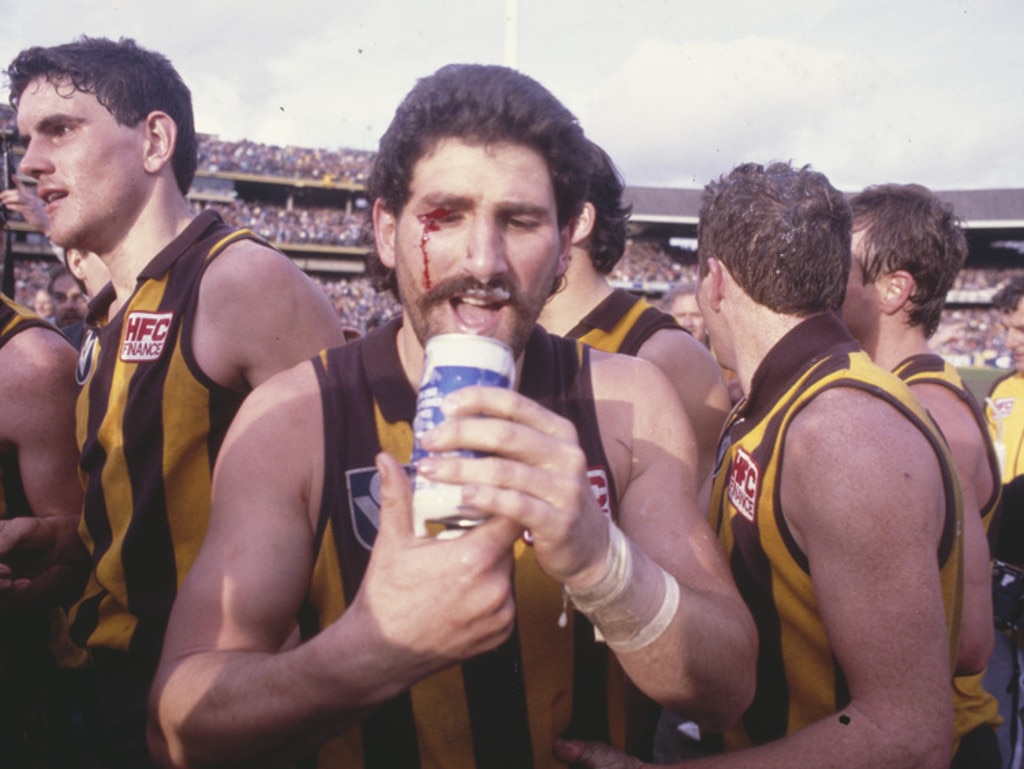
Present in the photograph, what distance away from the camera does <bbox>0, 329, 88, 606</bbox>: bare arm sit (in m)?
2.60

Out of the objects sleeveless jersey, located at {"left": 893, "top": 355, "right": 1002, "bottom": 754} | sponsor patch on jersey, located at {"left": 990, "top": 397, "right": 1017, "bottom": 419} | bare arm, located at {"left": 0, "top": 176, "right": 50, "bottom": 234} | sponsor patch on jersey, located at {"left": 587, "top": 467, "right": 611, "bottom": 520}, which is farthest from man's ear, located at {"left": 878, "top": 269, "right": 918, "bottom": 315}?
bare arm, located at {"left": 0, "top": 176, "right": 50, "bottom": 234}

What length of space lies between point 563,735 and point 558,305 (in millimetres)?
2356

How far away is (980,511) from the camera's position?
2801 mm

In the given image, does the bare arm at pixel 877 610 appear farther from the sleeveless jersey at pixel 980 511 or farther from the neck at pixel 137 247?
the neck at pixel 137 247

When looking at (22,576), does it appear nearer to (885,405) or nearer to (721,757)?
(721,757)

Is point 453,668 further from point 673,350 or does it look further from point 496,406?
point 673,350

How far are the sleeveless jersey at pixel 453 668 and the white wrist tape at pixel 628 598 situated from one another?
0.38 meters

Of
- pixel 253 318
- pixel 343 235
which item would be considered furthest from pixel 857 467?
pixel 343 235

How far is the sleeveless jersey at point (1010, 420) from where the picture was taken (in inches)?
229

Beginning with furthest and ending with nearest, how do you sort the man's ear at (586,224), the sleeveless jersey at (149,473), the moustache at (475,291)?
the man's ear at (586,224), the sleeveless jersey at (149,473), the moustache at (475,291)

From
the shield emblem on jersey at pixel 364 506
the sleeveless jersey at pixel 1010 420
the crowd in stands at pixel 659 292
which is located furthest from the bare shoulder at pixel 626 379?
the crowd in stands at pixel 659 292

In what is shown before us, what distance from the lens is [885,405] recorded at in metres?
1.75

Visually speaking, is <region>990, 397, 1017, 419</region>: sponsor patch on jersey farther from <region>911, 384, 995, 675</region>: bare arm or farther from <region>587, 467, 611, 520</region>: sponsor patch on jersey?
<region>587, 467, 611, 520</region>: sponsor patch on jersey

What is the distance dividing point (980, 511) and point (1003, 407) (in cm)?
407
